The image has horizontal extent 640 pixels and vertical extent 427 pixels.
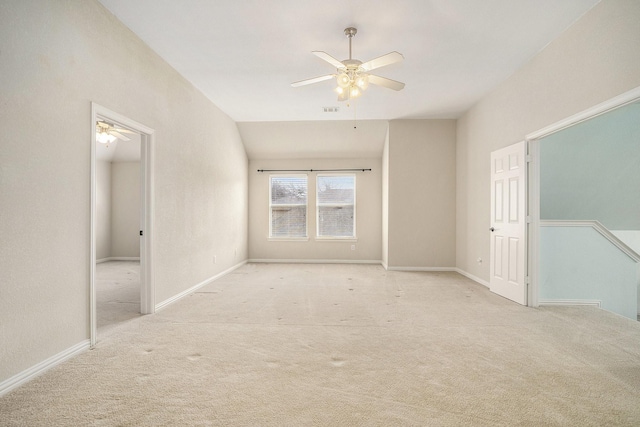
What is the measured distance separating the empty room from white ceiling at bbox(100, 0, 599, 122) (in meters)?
0.03

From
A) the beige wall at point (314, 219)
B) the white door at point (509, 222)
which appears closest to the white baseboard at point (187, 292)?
the beige wall at point (314, 219)

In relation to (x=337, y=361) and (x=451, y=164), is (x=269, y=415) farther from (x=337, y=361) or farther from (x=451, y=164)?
(x=451, y=164)

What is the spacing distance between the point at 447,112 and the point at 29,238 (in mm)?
6139

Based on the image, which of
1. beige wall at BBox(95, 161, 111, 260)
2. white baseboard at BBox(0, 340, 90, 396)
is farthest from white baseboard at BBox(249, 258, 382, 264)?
white baseboard at BBox(0, 340, 90, 396)

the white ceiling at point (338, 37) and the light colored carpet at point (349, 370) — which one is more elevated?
the white ceiling at point (338, 37)

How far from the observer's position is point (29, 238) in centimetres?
221

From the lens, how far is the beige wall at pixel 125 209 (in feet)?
26.5

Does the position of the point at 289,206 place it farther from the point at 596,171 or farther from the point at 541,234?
the point at 596,171

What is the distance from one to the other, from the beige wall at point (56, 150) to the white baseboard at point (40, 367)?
1.5 inches

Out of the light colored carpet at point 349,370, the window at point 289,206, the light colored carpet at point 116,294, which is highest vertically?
the window at point 289,206

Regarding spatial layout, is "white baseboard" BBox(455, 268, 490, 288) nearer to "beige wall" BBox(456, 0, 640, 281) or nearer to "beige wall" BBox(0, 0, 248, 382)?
"beige wall" BBox(456, 0, 640, 281)

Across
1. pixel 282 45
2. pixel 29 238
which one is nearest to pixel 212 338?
pixel 29 238

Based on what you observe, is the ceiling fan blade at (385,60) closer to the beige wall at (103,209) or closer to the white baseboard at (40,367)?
the white baseboard at (40,367)

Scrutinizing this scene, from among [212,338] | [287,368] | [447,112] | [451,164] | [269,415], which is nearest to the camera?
[269,415]
